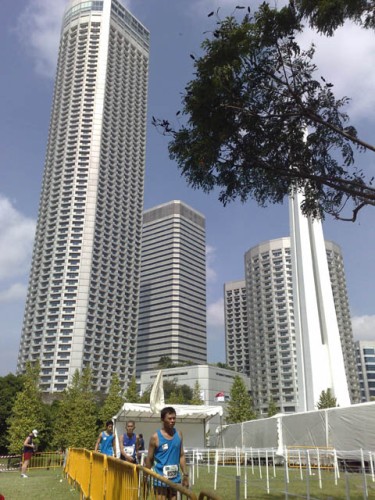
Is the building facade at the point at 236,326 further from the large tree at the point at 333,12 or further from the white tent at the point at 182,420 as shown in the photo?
the large tree at the point at 333,12

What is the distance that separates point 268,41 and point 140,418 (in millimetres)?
18692

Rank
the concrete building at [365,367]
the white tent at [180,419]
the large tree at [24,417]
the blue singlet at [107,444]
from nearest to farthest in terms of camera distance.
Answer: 1. the blue singlet at [107,444]
2. the white tent at [180,419]
3. the large tree at [24,417]
4. the concrete building at [365,367]

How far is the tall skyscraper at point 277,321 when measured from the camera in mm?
140000

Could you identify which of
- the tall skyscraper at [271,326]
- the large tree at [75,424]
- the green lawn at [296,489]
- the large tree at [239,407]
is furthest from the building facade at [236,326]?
the green lawn at [296,489]

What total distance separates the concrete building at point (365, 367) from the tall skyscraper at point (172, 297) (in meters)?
60.7

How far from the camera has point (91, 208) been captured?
439 ft

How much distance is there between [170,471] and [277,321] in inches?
5827

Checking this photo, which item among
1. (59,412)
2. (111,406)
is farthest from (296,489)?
(111,406)

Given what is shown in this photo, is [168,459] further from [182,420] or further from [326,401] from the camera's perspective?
[326,401]

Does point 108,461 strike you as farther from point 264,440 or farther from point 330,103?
point 264,440

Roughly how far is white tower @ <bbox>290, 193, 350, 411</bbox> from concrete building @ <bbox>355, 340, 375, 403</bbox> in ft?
338

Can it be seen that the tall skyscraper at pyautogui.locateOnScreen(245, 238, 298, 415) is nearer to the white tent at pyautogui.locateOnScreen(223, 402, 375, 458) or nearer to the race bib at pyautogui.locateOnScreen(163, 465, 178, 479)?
the white tent at pyautogui.locateOnScreen(223, 402, 375, 458)

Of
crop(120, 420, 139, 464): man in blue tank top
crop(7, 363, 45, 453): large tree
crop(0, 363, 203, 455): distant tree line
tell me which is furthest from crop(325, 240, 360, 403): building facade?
crop(120, 420, 139, 464): man in blue tank top

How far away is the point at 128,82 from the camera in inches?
6122
